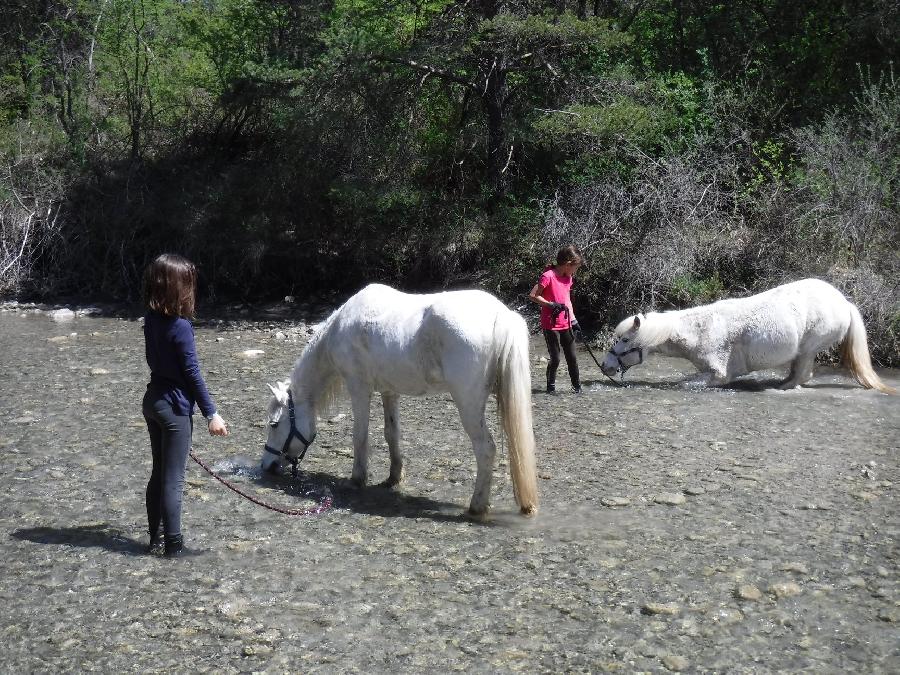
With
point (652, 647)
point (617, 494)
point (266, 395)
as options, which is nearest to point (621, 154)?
point (266, 395)

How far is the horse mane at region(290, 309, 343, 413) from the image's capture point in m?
7.78

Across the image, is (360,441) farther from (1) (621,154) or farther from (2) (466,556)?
(1) (621,154)

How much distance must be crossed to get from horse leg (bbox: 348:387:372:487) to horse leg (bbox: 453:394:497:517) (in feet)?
3.29

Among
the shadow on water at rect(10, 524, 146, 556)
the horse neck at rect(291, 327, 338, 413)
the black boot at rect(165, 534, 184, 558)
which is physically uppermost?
the horse neck at rect(291, 327, 338, 413)

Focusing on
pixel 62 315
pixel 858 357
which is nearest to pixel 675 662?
pixel 858 357

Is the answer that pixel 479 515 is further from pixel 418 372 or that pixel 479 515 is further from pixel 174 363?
pixel 174 363

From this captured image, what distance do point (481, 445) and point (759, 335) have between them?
649 centimetres

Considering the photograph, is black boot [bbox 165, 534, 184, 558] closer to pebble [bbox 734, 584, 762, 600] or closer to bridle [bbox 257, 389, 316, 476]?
bridle [bbox 257, 389, 316, 476]

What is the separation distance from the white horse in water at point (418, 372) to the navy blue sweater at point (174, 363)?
190 centimetres

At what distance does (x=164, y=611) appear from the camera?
17.5 feet

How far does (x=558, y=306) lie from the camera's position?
11438mm

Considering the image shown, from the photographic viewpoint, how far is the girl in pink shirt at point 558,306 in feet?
37.6

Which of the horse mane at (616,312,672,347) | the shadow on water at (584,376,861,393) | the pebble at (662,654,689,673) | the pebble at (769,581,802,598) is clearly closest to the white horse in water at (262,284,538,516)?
the pebble at (769,581,802,598)

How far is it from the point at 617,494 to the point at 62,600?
4416 mm
